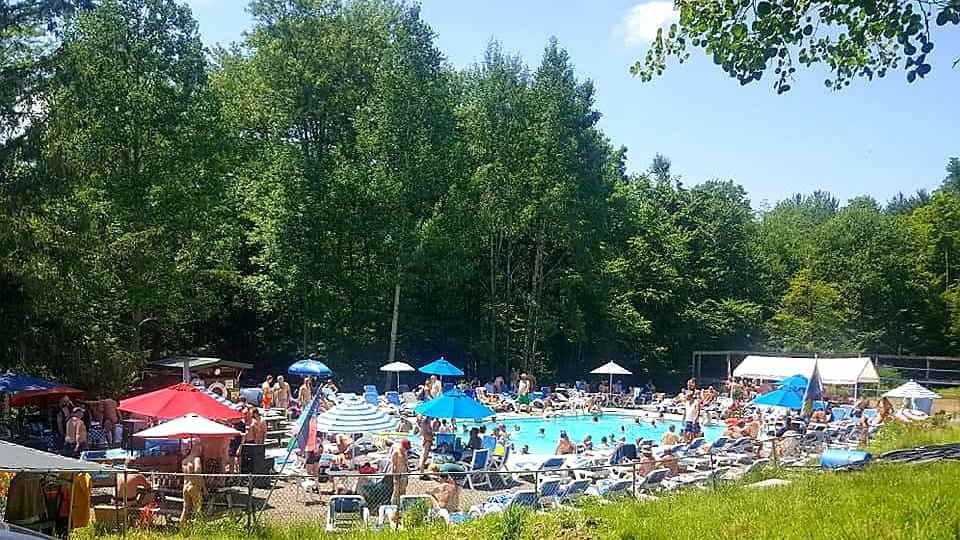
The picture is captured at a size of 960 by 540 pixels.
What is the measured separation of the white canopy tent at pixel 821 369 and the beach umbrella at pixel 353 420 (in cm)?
1659

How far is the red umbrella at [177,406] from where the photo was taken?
1427 centimetres

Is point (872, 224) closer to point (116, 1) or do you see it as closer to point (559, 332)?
point (559, 332)

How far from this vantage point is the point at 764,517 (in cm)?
811

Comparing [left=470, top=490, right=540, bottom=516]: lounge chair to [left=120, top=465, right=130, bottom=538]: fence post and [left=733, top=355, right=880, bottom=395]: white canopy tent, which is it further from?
[left=733, top=355, right=880, bottom=395]: white canopy tent

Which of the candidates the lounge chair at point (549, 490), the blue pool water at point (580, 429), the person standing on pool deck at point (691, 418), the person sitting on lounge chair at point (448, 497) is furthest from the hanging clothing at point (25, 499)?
the person standing on pool deck at point (691, 418)

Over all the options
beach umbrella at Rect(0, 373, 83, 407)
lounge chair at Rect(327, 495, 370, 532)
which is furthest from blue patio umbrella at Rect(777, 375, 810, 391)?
beach umbrella at Rect(0, 373, 83, 407)

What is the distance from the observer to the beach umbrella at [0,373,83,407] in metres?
17.6

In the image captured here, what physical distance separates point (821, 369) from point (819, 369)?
675mm

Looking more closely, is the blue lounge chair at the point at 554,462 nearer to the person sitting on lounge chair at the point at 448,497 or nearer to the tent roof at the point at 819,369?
the person sitting on lounge chair at the point at 448,497

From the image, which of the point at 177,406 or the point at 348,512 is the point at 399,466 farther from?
the point at 177,406

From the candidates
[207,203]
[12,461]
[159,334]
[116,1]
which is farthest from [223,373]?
[12,461]

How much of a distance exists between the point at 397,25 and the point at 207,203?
1155 centimetres

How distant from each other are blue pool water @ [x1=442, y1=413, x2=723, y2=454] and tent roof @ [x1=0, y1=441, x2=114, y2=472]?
51.4 ft

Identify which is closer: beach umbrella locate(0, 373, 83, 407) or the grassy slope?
the grassy slope
